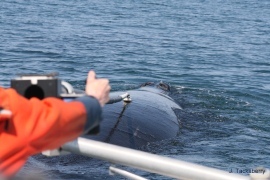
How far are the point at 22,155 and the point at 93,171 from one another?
6835 millimetres

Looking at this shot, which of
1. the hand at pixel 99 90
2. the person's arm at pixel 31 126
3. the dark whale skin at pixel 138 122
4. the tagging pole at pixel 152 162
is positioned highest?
the hand at pixel 99 90

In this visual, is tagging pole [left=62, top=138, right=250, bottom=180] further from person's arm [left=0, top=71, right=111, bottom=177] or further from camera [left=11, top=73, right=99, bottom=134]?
person's arm [left=0, top=71, right=111, bottom=177]

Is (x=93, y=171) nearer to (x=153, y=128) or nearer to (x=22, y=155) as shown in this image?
(x=153, y=128)

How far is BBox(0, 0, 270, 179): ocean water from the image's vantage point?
43.9 feet

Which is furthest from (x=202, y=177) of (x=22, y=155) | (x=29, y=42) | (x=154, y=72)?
(x=29, y=42)

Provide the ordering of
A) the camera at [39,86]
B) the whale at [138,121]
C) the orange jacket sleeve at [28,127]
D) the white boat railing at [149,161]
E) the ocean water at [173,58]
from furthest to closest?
the ocean water at [173,58] < the whale at [138,121] < the white boat railing at [149,161] < the camera at [39,86] < the orange jacket sleeve at [28,127]

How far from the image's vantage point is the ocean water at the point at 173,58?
13375 mm

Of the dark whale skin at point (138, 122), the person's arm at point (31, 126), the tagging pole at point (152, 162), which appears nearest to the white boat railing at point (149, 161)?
the tagging pole at point (152, 162)

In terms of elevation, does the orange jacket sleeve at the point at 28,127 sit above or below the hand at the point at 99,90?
below

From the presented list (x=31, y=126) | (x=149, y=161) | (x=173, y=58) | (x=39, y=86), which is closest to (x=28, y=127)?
(x=31, y=126)

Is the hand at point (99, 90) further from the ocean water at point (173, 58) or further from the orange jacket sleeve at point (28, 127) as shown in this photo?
the ocean water at point (173, 58)

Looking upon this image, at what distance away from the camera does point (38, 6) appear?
→ 1761 inches

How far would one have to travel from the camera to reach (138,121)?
13.5m

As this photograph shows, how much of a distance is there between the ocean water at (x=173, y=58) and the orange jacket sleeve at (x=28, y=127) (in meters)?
0.92
